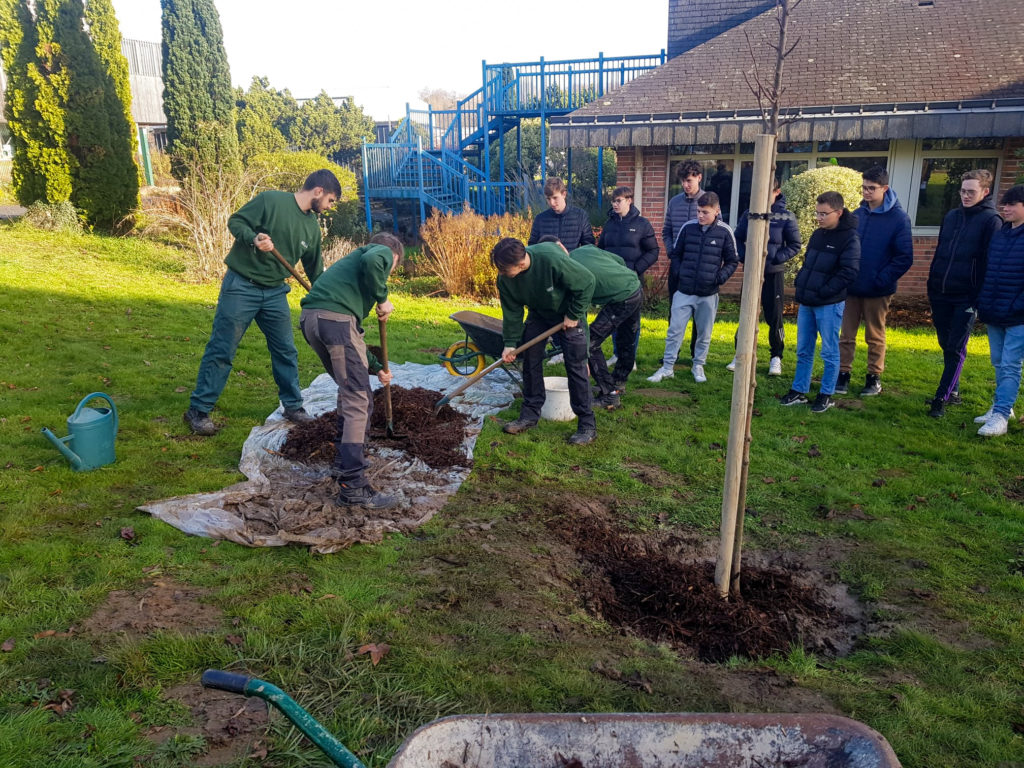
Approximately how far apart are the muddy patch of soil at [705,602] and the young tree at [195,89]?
49.4 feet

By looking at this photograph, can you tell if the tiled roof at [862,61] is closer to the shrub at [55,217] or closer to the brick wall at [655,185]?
the brick wall at [655,185]

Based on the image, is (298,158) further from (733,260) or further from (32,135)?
(733,260)

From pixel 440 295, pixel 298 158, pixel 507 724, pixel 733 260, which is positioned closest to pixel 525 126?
pixel 298 158

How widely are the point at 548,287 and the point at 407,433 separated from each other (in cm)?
160

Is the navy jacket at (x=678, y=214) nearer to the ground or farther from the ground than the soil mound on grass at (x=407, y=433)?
farther from the ground

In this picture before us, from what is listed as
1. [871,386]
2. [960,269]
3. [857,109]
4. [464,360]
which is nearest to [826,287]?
[960,269]

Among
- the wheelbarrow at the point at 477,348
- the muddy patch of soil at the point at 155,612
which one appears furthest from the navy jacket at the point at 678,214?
the muddy patch of soil at the point at 155,612

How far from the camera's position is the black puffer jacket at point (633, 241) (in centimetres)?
729

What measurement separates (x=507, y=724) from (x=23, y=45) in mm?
16387

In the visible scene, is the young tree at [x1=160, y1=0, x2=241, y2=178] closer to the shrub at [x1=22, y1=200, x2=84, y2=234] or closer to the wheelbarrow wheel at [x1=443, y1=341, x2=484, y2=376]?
the shrub at [x1=22, y1=200, x2=84, y2=234]

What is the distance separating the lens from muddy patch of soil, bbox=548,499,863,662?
335 cm

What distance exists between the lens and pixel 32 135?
13.6 meters

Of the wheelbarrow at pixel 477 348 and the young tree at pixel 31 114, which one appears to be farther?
the young tree at pixel 31 114

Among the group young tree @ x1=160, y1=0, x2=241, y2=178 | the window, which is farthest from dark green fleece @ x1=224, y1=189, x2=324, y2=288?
young tree @ x1=160, y1=0, x2=241, y2=178
